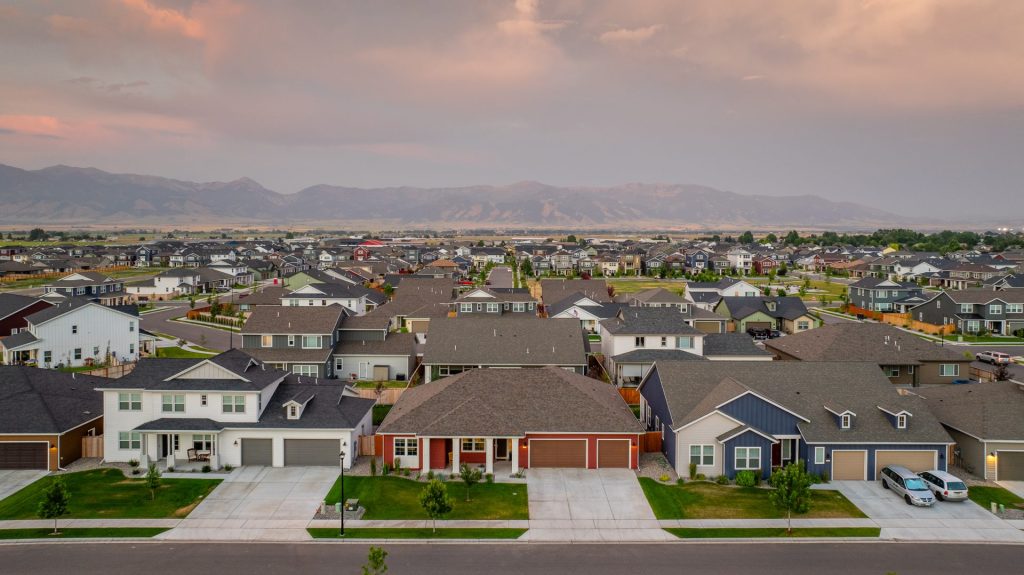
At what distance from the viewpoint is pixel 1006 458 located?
33438mm

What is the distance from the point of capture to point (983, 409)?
35.4m

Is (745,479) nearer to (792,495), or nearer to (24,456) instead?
(792,495)

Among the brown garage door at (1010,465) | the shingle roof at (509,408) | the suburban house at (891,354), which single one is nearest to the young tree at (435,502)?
the shingle roof at (509,408)

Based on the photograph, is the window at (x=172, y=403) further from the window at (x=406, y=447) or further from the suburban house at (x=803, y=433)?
the suburban house at (x=803, y=433)

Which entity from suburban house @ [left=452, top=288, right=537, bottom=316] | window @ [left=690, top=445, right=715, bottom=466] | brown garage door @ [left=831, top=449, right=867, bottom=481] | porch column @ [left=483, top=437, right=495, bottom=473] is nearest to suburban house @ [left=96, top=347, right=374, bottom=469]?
porch column @ [left=483, top=437, right=495, bottom=473]

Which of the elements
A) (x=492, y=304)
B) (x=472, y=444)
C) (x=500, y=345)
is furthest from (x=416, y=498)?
(x=492, y=304)

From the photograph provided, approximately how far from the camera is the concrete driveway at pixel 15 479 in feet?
103

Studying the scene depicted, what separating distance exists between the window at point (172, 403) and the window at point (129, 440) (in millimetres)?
1957

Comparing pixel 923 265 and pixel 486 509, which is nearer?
pixel 486 509

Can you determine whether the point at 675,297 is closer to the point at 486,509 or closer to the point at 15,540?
the point at 486,509

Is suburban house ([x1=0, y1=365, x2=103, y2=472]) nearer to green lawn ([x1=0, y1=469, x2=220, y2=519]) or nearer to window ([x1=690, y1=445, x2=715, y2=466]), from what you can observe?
green lawn ([x1=0, y1=469, x2=220, y2=519])
